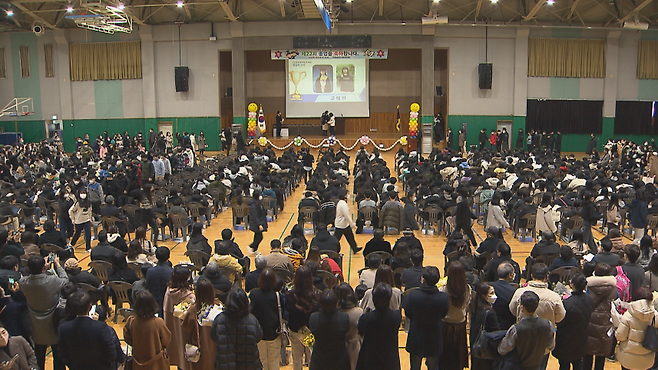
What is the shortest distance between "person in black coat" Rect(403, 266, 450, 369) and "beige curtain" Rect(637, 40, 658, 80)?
30.2 metres

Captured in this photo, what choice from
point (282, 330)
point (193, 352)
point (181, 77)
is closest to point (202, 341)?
point (193, 352)

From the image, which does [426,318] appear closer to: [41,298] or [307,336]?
[307,336]

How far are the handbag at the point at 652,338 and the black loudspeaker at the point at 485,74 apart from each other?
85.9 feet

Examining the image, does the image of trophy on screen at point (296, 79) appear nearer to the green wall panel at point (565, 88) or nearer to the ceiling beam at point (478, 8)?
the ceiling beam at point (478, 8)

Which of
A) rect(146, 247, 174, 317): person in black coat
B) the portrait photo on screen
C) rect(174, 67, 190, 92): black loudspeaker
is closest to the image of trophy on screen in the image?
the portrait photo on screen

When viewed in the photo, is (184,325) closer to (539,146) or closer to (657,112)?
(539,146)

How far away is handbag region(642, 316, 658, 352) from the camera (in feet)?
17.3

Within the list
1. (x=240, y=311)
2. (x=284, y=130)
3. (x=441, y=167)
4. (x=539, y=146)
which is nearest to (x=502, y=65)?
(x=539, y=146)

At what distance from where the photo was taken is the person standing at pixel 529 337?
4625 mm

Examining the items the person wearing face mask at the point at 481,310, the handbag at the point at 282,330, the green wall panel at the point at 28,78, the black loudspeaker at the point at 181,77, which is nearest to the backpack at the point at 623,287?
the person wearing face mask at the point at 481,310

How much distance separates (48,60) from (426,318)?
106ft

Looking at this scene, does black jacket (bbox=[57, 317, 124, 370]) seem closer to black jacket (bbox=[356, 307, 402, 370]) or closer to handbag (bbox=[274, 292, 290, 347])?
handbag (bbox=[274, 292, 290, 347])

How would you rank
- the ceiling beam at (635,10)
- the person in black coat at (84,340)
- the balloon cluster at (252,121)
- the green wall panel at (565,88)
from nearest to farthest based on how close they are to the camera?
the person in black coat at (84,340) → the ceiling beam at (635,10) → the green wall panel at (565,88) → the balloon cluster at (252,121)

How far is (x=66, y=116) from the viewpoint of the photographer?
106ft
